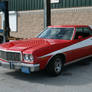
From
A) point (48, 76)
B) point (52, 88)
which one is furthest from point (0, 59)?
point (52, 88)

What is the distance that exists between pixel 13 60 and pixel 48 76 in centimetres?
122

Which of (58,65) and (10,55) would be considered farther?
(58,65)

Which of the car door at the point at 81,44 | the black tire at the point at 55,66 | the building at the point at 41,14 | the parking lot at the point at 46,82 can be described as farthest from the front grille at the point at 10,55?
the building at the point at 41,14

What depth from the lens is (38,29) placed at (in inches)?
686

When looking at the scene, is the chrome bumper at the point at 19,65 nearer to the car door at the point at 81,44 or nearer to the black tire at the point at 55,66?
the black tire at the point at 55,66

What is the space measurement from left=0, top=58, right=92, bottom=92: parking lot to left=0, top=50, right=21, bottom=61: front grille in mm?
622

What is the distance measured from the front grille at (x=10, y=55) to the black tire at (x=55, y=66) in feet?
3.14

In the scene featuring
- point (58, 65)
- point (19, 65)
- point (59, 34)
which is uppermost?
point (59, 34)

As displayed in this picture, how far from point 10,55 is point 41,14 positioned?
12.1m

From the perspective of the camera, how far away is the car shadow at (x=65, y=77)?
5.39m

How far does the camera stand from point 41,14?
679 inches

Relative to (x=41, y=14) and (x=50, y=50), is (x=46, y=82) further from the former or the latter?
(x=41, y=14)

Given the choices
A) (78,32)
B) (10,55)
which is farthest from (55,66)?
(78,32)

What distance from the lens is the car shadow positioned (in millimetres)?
5395
